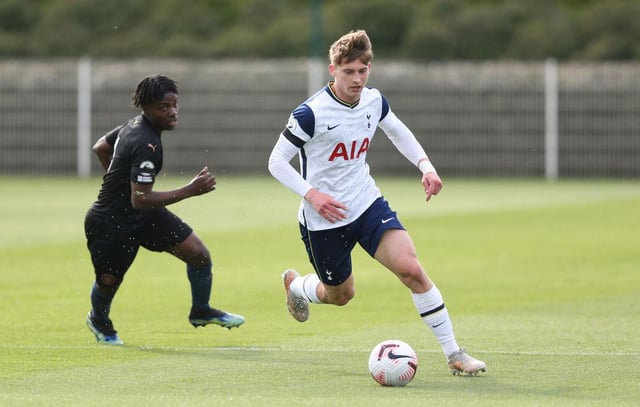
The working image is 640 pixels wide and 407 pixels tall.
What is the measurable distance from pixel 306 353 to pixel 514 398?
235 centimetres

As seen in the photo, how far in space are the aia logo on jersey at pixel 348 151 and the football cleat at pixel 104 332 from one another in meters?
2.37

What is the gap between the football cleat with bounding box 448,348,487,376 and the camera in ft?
29.5

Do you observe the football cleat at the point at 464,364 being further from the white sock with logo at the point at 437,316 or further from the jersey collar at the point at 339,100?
the jersey collar at the point at 339,100

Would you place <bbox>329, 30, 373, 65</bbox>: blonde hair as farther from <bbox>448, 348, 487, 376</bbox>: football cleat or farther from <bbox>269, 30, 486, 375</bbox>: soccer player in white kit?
<bbox>448, 348, 487, 376</bbox>: football cleat

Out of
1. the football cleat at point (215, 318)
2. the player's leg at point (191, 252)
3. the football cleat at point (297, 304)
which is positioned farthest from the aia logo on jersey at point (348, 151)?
the football cleat at point (215, 318)

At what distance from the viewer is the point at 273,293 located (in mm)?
14250

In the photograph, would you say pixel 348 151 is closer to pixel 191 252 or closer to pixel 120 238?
pixel 191 252

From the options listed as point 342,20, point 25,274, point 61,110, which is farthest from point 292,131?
point 342,20

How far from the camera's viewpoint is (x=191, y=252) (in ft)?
35.8

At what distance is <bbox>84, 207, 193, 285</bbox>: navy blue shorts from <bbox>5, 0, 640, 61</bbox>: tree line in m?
30.5

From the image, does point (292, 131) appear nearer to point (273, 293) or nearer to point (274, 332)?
point (274, 332)

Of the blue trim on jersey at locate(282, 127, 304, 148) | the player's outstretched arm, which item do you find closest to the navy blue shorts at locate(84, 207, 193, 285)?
the player's outstretched arm

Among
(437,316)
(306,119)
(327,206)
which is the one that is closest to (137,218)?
(306,119)

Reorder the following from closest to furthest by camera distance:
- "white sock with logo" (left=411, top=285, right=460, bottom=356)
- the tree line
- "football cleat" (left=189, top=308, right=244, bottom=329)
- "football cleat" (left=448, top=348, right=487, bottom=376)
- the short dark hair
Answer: "football cleat" (left=448, top=348, right=487, bottom=376) → "white sock with logo" (left=411, top=285, right=460, bottom=356) → the short dark hair → "football cleat" (left=189, top=308, right=244, bottom=329) → the tree line
